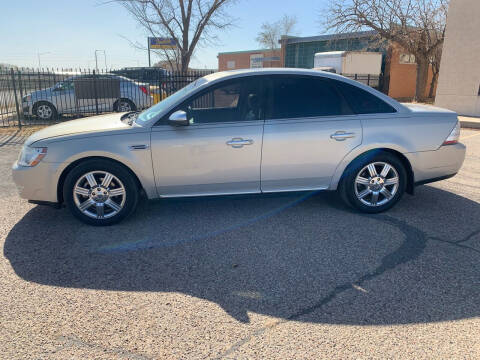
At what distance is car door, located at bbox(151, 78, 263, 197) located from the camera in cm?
412

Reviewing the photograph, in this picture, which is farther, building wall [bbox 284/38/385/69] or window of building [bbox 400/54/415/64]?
building wall [bbox 284/38/385/69]

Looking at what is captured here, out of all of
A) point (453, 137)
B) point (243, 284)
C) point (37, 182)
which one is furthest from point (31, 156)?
point (453, 137)

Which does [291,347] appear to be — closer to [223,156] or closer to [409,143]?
[223,156]


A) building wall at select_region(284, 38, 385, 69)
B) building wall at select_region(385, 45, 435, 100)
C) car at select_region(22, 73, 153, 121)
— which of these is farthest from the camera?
building wall at select_region(284, 38, 385, 69)

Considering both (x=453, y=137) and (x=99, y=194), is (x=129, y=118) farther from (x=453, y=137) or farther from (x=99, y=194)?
(x=453, y=137)

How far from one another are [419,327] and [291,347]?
3.00ft

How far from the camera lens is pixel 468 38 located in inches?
565

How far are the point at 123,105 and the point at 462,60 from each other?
12.9m

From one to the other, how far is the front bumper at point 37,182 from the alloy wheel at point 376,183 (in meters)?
3.40

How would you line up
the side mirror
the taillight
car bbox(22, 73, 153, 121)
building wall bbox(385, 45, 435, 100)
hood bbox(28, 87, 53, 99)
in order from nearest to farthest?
the side mirror < the taillight < hood bbox(28, 87, 53, 99) < car bbox(22, 73, 153, 121) < building wall bbox(385, 45, 435, 100)

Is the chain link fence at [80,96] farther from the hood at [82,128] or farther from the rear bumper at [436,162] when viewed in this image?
the rear bumper at [436,162]

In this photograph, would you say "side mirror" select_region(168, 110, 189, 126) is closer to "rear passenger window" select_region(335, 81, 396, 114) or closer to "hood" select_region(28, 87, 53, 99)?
"rear passenger window" select_region(335, 81, 396, 114)

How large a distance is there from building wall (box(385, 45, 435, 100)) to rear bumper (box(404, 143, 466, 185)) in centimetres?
2253

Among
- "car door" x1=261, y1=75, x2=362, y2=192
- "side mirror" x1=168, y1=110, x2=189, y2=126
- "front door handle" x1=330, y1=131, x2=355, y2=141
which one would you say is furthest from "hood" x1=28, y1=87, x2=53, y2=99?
"front door handle" x1=330, y1=131, x2=355, y2=141
